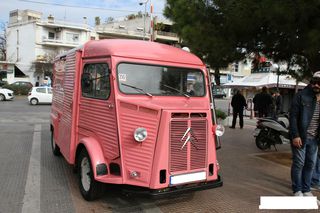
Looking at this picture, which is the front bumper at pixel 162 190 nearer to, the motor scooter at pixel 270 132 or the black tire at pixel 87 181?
the black tire at pixel 87 181

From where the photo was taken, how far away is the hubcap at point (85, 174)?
538cm

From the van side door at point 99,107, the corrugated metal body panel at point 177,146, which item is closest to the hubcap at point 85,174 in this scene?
the van side door at point 99,107

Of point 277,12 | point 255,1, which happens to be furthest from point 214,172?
point 255,1

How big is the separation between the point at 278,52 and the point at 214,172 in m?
4.49

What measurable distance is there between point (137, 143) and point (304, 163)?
8.75 feet

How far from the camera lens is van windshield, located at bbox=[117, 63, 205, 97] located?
516 centimetres

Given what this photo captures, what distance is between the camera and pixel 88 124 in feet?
18.2

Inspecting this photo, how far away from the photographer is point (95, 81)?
5.45m

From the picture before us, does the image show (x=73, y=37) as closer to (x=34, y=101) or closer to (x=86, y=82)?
(x=34, y=101)

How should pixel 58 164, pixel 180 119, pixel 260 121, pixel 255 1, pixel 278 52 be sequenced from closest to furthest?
pixel 180 119, pixel 255 1, pixel 58 164, pixel 278 52, pixel 260 121

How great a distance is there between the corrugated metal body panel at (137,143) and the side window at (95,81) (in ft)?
1.91

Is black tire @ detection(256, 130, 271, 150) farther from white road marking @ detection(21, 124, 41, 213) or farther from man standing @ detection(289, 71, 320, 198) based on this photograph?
white road marking @ detection(21, 124, 41, 213)

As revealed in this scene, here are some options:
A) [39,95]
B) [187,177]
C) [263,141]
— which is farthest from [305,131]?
[39,95]

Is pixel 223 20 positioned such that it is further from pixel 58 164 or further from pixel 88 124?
pixel 58 164
